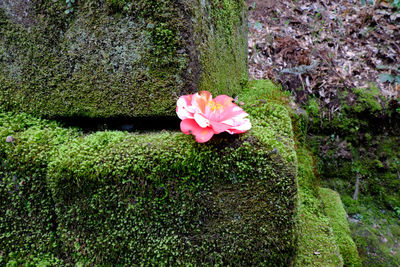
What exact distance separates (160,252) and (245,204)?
0.60m

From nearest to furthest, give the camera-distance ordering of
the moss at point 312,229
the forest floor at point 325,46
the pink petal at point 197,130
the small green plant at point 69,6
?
the pink petal at point 197,130 < the small green plant at point 69,6 < the moss at point 312,229 < the forest floor at point 325,46

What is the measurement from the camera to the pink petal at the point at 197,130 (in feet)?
4.35

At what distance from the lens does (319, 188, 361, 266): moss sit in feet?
7.62

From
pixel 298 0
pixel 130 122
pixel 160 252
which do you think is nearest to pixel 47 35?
pixel 130 122

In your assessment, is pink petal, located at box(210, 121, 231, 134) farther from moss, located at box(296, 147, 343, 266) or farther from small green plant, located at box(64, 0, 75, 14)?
small green plant, located at box(64, 0, 75, 14)

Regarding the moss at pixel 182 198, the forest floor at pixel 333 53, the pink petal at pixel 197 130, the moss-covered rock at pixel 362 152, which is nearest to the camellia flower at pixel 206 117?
the pink petal at pixel 197 130

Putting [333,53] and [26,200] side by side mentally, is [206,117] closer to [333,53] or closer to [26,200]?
[26,200]

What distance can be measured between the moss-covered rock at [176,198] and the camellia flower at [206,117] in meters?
0.10

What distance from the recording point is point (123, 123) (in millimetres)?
1868

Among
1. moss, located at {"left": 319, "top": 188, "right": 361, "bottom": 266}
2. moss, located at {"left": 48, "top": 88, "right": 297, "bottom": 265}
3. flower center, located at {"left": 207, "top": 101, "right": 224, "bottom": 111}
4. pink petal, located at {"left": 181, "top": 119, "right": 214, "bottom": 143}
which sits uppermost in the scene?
flower center, located at {"left": 207, "top": 101, "right": 224, "bottom": 111}

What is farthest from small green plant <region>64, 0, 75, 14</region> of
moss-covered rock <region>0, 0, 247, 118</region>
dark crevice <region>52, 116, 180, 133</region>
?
dark crevice <region>52, 116, 180, 133</region>

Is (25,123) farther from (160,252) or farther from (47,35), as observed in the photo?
(160,252)

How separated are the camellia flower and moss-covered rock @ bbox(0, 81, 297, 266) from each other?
0.10m

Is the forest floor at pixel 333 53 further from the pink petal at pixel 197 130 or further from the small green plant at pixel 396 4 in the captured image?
the pink petal at pixel 197 130
